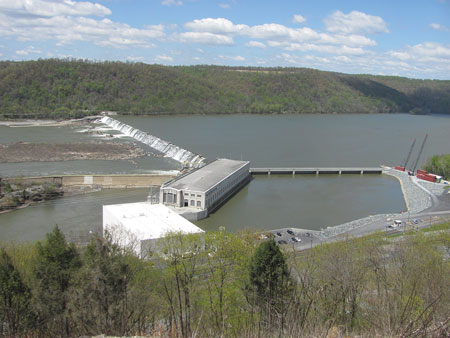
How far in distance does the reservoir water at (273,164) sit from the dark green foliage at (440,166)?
2.62m

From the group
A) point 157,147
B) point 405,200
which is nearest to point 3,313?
point 405,200

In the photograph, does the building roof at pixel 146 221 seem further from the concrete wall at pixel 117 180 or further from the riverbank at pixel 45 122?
the riverbank at pixel 45 122

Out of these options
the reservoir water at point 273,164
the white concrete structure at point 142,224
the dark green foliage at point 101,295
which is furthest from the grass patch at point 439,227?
the dark green foliage at point 101,295

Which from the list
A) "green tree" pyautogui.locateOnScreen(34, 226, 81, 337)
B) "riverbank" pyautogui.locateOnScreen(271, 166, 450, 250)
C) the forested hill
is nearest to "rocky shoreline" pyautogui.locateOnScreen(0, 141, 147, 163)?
"riverbank" pyautogui.locateOnScreen(271, 166, 450, 250)

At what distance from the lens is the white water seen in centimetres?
2856

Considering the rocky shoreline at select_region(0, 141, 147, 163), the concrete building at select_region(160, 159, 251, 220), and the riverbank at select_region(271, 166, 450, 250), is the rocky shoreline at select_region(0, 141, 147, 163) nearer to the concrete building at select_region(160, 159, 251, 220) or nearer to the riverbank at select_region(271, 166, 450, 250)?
the concrete building at select_region(160, 159, 251, 220)

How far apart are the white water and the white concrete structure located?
11.2m

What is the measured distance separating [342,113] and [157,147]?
51.3 meters

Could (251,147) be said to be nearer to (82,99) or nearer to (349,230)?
(349,230)

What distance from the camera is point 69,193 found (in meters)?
21.4

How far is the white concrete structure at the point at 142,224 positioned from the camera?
12739mm

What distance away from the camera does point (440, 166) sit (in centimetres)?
2667

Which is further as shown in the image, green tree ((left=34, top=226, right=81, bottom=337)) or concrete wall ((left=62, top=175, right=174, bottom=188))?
concrete wall ((left=62, top=175, right=174, bottom=188))

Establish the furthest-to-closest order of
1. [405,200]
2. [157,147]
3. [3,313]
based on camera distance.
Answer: [157,147], [405,200], [3,313]
